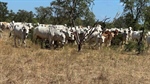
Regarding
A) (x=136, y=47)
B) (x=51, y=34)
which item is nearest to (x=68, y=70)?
(x=51, y=34)

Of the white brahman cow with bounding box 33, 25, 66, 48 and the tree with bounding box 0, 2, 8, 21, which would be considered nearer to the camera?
the white brahman cow with bounding box 33, 25, 66, 48

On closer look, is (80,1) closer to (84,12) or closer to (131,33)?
(84,12)

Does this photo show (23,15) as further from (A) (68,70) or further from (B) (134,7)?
(A) (68,70)

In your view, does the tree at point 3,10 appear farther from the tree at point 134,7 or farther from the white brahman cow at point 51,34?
the white brahman cow at point 51,34

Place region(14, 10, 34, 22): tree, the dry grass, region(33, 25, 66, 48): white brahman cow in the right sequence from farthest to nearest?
region(14, 10, 34, 22): tree, region(33, 25, 66, 48): white brahman cow, the dry grass

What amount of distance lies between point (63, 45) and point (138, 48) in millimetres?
4660

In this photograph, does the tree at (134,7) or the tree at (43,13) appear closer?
the tree at (134,7)

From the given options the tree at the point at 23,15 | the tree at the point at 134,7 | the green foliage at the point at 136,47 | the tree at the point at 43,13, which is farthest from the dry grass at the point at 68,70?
the tree at the point at 23,15

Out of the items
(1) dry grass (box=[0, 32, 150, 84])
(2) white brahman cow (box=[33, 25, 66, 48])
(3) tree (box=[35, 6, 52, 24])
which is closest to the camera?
(1) dry grass (box=[0, 32, 150, 84])

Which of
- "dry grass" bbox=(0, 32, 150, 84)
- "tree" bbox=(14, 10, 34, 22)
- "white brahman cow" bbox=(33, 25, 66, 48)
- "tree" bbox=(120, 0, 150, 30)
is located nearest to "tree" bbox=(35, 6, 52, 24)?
"tree" bbox=(14, 10, 34, 22)

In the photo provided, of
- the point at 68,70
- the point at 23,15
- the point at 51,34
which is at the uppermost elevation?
the point at 23,15

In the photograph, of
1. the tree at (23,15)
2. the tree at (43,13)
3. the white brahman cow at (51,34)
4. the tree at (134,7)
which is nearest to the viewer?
the white brahman cow at (51,34)

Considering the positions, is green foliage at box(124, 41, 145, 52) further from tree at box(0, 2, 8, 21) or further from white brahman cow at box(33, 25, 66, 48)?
tree at box(0, 2, 8, 21)

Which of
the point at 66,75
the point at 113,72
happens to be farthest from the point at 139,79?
the point at 66,75
